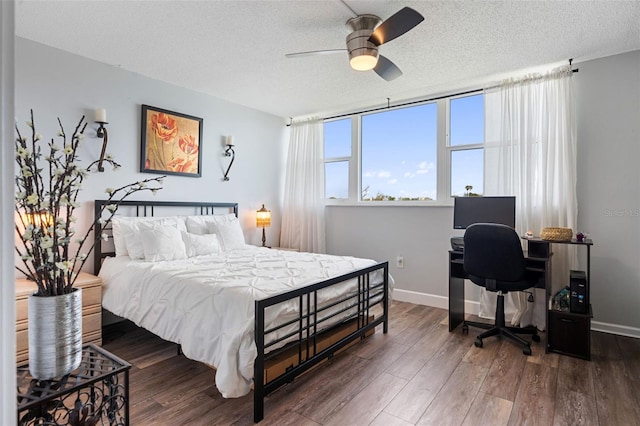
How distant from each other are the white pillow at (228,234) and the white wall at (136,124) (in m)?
0.57

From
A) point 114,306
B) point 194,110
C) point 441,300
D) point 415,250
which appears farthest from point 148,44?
point 441,300

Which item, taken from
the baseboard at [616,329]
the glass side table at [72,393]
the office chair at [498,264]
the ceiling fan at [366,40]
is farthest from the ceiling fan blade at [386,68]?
the baseboard at [616,329]

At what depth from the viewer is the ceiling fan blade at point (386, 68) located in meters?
2.58

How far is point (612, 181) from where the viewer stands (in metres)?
3.06

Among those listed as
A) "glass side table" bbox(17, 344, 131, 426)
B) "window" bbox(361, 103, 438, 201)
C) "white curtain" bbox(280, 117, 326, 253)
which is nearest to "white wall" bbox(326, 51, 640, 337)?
"window" bbox(361, 103, 438, 201)

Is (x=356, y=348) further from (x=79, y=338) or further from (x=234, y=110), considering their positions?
(x=234, y=110)

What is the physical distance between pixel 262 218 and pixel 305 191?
2.56 ft

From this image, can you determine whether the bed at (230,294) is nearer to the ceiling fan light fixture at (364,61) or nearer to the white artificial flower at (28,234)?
the white artificial flower at (28,234)

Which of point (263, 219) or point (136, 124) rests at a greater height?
point (136, 124)

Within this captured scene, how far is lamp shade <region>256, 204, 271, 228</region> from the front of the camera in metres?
4.68

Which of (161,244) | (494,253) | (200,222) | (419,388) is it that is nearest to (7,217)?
(419,388)

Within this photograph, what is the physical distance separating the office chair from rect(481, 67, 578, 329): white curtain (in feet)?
1.75

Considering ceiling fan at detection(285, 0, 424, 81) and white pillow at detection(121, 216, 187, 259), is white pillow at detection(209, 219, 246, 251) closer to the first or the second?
white pillow at detection(121, 216, 187, 259)

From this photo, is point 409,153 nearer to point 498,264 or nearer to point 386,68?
point 386,68
